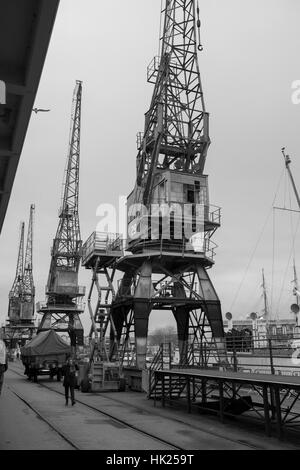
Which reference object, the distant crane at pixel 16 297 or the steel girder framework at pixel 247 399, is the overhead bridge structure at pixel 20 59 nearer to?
the steel girder framework at pixel 247 399

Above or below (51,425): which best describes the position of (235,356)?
above

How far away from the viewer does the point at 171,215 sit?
29734 mm

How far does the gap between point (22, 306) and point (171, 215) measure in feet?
283

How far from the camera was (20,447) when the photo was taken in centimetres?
992

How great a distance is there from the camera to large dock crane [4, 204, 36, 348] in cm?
10781

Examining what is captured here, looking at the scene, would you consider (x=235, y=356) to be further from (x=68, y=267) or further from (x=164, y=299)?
(x=68, y=267)

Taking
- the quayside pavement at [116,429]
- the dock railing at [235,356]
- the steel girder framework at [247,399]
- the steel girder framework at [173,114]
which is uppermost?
the steel girder framework at [173,114]

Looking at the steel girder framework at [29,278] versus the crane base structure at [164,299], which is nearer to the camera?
the crane base structure at [164,299]

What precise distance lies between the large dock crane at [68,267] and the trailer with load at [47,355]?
118 ft

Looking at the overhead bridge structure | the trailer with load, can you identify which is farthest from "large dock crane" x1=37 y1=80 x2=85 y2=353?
the overhead bridge structure

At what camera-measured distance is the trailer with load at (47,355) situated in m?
31.0

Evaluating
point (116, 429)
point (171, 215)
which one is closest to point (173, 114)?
point (171, 215)

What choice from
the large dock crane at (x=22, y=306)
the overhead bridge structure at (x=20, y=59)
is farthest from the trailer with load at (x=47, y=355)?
the large dock crane at (x=22, y=306)

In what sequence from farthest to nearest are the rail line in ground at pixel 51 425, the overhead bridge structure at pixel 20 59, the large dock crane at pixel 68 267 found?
the large dock crane at pixel 68 267
the rail line in ground at pixel 51 425
the overhead bridge structure at pixel 20 59
